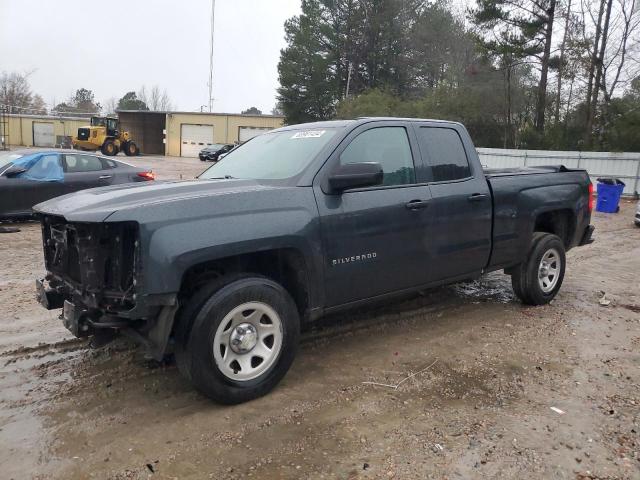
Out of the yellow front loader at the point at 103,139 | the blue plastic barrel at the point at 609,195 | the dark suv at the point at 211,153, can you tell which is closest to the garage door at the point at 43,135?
the yellow front loader at the point at 103,139

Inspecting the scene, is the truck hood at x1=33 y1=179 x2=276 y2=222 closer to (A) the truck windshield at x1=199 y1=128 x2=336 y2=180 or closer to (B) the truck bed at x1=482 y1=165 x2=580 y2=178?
(A) the truck windshield at x1=199 y1=128 x2=336 y2=180

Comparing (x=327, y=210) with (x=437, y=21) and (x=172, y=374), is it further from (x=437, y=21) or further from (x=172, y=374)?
(x=437, y=21)

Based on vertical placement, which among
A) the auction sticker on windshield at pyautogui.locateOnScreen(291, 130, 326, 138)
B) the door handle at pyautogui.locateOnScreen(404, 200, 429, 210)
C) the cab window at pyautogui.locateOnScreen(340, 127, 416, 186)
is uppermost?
the auction sticker on windshield at pyautogui.locateOnScreen(291, 130, 326, 138)

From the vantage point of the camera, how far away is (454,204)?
4.80 m

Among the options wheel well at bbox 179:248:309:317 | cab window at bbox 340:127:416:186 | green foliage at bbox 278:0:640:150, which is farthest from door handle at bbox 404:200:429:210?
green foliage at bbox 278:0:640:150

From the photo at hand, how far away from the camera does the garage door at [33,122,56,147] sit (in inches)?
2149

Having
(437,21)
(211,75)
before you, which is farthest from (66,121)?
(437,21)

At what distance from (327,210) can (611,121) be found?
25.2 m

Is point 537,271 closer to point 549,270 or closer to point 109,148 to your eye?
point 549,270

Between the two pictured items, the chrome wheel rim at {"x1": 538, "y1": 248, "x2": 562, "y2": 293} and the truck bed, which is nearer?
the truck bed

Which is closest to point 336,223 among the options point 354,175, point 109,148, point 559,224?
point 354,175

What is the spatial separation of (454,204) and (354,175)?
55.2 inches

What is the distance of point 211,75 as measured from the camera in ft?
205

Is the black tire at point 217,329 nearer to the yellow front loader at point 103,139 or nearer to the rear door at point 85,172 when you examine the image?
the rear door at point 85,172
